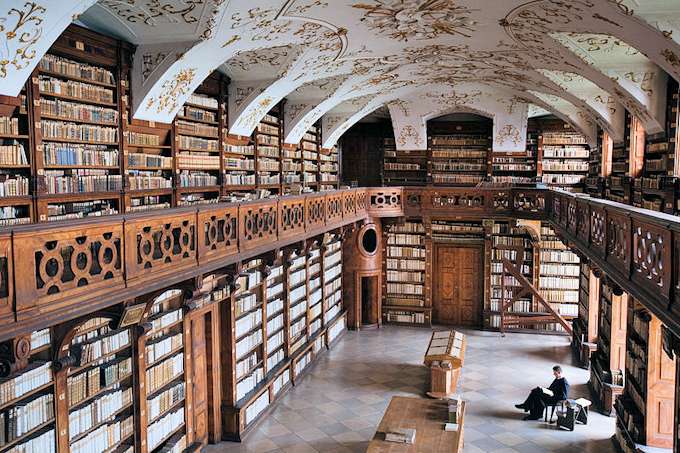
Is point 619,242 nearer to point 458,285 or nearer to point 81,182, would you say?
point 81,182

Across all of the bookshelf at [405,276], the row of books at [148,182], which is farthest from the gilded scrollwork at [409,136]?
the row of books at [148,182]

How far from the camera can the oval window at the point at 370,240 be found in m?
15.0

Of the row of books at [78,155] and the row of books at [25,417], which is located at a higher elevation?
the row of books at [78,155]

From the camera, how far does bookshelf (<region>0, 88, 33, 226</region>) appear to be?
520 centimetres

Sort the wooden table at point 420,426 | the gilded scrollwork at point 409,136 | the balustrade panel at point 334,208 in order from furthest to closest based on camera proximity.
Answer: the gilded scrollwork at point 409,136 → the balustrade panel at point 334,208 → the wooden table at point 420,426

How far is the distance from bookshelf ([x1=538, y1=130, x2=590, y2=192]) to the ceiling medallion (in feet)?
23.3

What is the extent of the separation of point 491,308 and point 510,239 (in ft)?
5.60

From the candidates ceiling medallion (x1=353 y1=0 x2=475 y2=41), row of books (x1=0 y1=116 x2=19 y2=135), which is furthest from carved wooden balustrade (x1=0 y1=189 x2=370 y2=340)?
ceiling medallion (x1=353 y1=0 x2=475 y2=41)

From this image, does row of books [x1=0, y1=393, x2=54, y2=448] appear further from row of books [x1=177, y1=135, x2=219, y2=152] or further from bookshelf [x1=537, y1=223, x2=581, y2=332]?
bookshelf [x1=537, y1=223, x2=581, y2=332]

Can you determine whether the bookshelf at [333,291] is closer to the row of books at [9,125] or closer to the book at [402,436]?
the book at [402,436]

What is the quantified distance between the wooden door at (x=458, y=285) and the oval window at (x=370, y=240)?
1.54m

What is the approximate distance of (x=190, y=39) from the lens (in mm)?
6820

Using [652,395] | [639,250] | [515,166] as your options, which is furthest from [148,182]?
[515,166]

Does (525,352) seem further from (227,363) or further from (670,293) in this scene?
(670,293)
